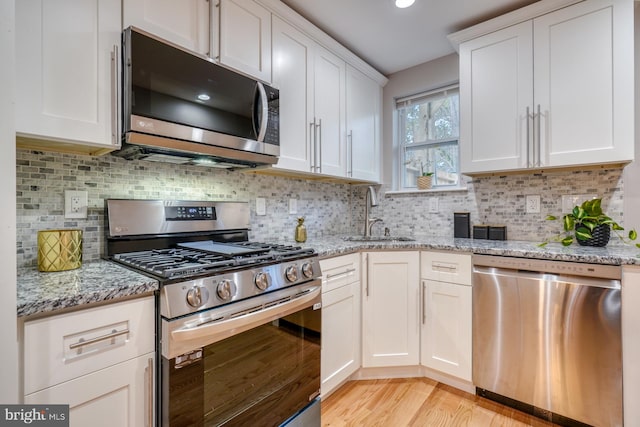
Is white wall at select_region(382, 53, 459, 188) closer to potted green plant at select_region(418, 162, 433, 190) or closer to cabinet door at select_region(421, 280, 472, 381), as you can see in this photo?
potted green plant at select_region(418, 162, 433, 190)

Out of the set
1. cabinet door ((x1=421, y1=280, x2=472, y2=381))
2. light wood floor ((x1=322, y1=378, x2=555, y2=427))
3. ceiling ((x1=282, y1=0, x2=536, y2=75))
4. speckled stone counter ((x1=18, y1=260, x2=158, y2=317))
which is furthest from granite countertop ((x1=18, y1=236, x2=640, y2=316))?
ceiling ((x1=282, y1=0, x2=536, y2=75))

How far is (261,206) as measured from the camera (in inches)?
83.8

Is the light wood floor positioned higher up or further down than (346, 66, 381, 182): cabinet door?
further down

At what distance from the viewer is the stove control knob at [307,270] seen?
1.51 meters

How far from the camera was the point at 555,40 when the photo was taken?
1.86 meters

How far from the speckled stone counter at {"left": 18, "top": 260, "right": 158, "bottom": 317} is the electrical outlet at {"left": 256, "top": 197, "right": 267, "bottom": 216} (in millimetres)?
997

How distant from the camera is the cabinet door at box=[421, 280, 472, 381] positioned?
189 centimetres

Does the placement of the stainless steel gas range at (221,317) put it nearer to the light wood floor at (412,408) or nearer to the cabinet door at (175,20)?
the light wood floor at (412,408)

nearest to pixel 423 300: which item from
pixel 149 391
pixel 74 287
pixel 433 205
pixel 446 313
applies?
pixel 446 313

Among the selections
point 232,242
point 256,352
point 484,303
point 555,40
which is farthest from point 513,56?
point 256,352

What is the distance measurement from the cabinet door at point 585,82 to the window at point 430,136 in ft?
2.36

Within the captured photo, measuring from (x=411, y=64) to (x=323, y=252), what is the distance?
6.44ft

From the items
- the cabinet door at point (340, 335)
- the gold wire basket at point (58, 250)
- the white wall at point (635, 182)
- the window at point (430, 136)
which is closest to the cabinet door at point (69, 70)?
the gold wire basket at point (58, 250)

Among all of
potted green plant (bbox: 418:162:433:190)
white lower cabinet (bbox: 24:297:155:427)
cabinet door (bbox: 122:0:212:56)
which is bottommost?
white lower cabinet (bbox: 24:297:155:427)
